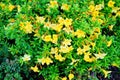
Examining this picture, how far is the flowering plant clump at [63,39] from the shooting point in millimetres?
2906

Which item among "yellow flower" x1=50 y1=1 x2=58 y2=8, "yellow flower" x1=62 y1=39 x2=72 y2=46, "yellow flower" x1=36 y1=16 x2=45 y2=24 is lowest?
"yellow flower" x1=62 y1=39 x2=72 y2=46

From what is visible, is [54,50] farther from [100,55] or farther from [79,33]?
[100,55]

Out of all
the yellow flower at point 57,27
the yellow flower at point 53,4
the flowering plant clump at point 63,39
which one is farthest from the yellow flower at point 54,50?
the yellow flower at point 53,4

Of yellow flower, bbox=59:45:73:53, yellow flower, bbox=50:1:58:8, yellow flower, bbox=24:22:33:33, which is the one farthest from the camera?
yellow flower, bbox=50:1:58:8

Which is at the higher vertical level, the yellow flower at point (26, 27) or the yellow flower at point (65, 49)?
the yellow flower at point (26, 27)

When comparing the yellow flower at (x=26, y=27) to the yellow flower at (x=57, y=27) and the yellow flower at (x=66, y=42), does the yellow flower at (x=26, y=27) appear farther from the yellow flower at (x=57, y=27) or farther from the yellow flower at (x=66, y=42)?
the yellow flower at (x=66, y=42)

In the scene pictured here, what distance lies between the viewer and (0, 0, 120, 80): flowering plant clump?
291cm

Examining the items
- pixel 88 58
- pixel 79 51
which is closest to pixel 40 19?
pixel 79 51

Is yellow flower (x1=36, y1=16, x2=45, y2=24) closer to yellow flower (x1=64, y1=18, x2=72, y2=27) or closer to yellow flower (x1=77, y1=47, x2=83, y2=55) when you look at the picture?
yellow flower (x1=64, y1=18, x2=72, y2=27)

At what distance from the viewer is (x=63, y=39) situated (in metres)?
2.94

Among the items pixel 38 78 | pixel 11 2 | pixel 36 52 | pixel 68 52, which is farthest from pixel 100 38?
pixel 11 2

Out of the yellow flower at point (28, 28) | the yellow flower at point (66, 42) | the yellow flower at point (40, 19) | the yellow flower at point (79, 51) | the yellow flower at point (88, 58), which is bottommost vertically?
the yellow flower at point (88, 58)

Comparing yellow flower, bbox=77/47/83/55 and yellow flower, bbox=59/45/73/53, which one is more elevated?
yellow flower, bbox=59/45/73/53

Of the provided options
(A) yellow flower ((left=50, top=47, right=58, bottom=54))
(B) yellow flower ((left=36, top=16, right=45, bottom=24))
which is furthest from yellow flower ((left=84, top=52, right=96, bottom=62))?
(B) yellow flower ((left=36, top=16, right=45, bottom=24))
